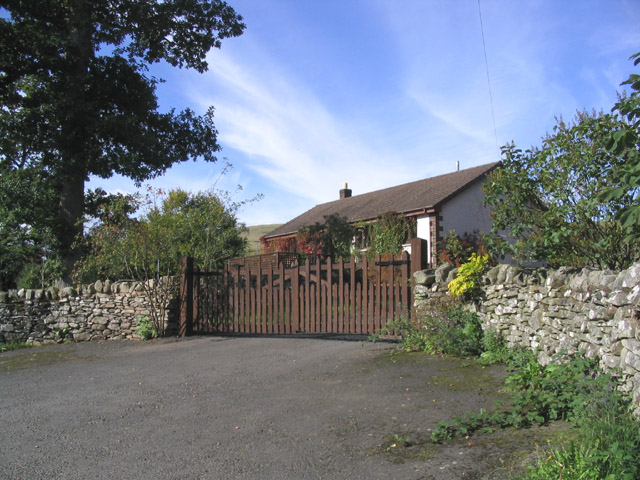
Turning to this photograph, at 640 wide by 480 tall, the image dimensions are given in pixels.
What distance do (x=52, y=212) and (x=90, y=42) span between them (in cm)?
574

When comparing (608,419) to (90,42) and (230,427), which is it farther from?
(90,42)

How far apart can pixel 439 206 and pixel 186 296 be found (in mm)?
12467

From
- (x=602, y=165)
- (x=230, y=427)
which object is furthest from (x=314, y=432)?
(x=602, y=165)

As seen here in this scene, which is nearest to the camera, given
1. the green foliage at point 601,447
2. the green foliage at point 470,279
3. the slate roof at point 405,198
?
the green foliage at point 601,447

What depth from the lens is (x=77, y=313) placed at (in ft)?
43.2

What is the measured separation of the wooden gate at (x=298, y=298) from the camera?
363 inches

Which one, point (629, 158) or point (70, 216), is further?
point (70, 216)

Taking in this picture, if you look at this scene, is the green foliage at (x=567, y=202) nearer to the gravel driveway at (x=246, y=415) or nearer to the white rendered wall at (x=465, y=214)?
the gravel driveway at (x=246, y=415)

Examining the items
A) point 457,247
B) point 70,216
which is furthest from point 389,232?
point 70,216

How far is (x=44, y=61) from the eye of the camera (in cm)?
1599

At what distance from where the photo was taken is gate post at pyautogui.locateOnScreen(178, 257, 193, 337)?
471 inches

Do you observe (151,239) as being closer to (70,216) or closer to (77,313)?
(77,313)

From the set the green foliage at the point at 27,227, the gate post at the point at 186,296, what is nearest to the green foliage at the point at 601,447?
the gate post at the point at 186,296

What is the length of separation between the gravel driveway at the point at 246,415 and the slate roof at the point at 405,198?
45.8 feet
